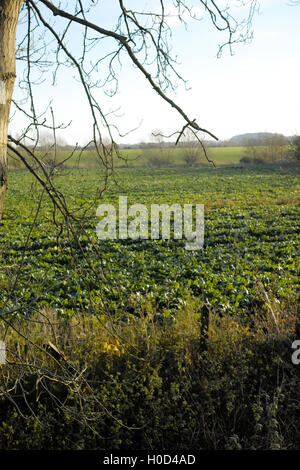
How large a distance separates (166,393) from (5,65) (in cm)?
333

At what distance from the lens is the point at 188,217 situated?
58.1 ft

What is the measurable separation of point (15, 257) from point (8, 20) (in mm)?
9828

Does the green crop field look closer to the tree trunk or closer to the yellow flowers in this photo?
the yellow flowers

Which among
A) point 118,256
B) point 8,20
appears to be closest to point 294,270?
point 118,256

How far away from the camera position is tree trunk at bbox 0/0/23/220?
1.69m

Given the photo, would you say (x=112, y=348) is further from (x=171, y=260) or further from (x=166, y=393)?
(x=171, y=260)

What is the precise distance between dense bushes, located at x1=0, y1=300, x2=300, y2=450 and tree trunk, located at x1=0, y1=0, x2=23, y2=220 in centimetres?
200

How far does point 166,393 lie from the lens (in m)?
3.84

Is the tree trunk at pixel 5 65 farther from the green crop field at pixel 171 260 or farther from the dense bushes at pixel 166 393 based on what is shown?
the dense bushes at pixel 166 393

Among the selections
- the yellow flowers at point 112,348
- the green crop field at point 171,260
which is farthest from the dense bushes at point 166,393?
the green crop field at point 171,260

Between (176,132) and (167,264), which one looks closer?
(176,132)

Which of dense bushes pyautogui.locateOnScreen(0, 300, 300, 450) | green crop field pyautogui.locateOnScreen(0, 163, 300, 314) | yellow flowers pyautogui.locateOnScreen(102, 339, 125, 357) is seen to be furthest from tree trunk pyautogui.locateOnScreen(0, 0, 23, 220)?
yellow flowers pyautogui.locateOnScreen(102, 339, 125, 357)

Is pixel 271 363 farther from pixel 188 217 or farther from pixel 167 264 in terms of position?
pixel 188 217
